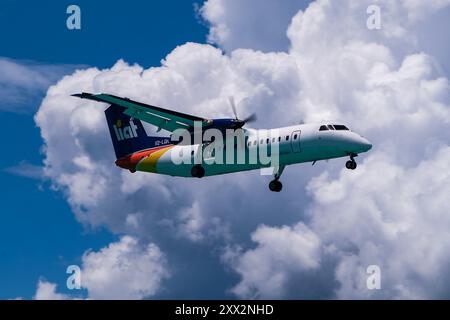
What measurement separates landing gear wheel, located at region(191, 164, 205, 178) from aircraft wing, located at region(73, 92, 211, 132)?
9.49 feet

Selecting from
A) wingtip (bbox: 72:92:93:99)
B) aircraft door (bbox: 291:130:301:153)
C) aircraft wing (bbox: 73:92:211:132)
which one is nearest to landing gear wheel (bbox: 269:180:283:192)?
aircraft door (bbox: 291:130:301:153)

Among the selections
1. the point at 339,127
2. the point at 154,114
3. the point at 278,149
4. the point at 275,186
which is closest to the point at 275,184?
the point at 275,186

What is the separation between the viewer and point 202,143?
49938 millimetres

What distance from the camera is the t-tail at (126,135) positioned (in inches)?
2206

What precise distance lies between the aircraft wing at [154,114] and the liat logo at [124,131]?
21.5ft

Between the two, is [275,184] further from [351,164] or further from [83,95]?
[83,95]

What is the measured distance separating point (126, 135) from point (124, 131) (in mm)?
458

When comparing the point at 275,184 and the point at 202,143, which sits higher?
the point at 202,143

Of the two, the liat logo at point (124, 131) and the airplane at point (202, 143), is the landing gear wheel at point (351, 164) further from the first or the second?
the liat logo at point (124, 131)

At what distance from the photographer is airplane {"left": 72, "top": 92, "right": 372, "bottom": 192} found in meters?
43.9

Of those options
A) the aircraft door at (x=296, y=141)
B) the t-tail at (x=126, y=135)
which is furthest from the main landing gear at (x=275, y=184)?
the t-tail at (x=126, y=135)

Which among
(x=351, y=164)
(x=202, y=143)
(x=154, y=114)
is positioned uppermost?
(x=154, y=114)
